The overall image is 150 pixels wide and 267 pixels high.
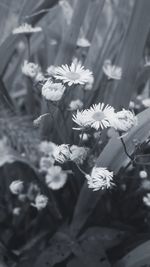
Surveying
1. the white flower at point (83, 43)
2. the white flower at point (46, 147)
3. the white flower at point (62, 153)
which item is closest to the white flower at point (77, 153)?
the white flower at point (62, 153)

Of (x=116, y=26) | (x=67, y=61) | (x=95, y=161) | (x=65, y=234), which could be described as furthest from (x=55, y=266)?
(x=116, y=26)

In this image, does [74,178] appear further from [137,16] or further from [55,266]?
[137,16]

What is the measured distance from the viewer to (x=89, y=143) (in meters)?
0.77

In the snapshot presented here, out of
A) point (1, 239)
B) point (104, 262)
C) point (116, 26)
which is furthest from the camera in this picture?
point (116, 26)

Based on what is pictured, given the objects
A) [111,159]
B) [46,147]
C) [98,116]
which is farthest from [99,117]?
[46,147]

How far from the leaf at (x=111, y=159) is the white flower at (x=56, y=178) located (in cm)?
3

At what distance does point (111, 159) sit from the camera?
0.66 metres

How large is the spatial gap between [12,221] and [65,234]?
0.42 ft

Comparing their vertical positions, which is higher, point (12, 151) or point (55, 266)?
point (12, 151)

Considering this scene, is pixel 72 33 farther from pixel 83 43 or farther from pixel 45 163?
pixel 45 163

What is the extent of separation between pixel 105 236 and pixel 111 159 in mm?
144

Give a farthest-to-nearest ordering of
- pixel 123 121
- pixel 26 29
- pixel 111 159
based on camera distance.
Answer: pixel 26 29
pixel 111 159
pixel 123 121

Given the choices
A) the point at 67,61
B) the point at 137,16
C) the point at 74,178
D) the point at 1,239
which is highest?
the point at 137,16

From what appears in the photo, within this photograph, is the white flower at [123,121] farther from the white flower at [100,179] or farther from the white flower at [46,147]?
the white flower at [46,147]
